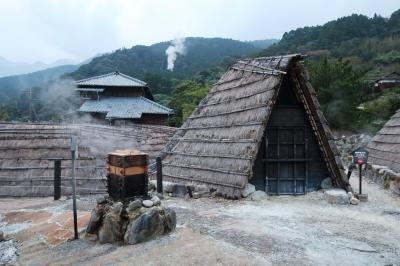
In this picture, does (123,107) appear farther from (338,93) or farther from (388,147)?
(388,147)

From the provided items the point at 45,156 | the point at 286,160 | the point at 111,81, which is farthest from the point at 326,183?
the point at 111,81

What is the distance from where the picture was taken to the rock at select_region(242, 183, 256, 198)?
31.9 ft

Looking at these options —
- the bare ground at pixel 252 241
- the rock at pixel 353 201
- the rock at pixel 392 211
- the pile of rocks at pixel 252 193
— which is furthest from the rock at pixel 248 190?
the rock at pixel 392 211

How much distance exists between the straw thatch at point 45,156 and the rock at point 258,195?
5.37 m

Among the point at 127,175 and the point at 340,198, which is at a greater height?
the point at 127,175

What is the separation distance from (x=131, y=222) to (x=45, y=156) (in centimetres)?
815

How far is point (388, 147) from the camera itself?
619 inches

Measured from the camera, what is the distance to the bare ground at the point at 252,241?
5.44 m

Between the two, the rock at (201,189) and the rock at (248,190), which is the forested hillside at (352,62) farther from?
the rock at (201,189)

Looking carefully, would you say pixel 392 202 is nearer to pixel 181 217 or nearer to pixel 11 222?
pixel 181 217

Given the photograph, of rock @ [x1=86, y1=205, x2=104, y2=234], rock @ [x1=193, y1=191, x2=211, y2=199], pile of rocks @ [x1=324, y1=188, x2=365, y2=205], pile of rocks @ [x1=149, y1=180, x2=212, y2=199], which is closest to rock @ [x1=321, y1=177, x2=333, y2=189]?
pile of rocks @ [x1=324, y1=188, x2=365, y2=205]

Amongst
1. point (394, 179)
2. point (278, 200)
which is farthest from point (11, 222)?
point (394, 179)

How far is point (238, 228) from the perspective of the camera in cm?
687

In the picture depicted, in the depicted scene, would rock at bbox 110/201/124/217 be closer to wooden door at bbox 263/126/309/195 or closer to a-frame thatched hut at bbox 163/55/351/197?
a-frame thatched hut at bbox 163/55/351/197
